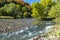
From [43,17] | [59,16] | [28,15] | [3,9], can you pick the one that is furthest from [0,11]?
[59,16]

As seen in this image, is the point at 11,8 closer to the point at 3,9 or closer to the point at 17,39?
the point at 3,9

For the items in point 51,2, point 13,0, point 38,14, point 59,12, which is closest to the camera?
point 59,12

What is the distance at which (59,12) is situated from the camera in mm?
26078

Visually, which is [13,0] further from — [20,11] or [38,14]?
[38,14]

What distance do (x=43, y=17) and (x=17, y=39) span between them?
36549 mm

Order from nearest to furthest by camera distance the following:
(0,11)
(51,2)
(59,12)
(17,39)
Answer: (17,39) → (59,12) → (51,2) → (0,11)

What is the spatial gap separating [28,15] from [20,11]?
16.1ft

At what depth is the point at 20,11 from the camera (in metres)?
89.0

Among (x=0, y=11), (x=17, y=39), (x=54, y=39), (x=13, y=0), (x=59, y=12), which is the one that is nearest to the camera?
(x=54, y=39)

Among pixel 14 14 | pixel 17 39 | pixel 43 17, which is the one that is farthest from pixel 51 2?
pixel 17 39

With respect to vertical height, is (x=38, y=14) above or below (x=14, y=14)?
above

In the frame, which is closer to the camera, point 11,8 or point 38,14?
point 38,14

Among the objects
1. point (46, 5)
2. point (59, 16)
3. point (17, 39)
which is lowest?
point (46, 5)

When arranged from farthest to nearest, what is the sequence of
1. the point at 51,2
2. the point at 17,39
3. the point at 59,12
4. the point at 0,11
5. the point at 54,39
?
the point at 0,11 → the point at 51,2 → the point at 59,12 → the point at 17,39 → the point at 54,39
